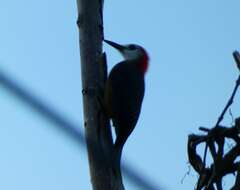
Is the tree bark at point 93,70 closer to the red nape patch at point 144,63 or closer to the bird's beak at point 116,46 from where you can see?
the red nape patch at point 144,63

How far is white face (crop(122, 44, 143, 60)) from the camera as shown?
22.7 feet

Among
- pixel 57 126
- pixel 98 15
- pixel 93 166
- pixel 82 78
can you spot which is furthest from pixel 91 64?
pixel 57 126

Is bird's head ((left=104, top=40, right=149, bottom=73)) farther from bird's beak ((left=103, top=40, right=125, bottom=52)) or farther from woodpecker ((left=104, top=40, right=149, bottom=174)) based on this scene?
woodpecker ((left=104, top=40, right=149, bottom=174))

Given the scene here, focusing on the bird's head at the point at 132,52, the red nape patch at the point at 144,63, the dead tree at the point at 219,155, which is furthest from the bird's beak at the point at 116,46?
the dead tree at the point at 219,155

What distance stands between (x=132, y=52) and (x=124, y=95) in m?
1.55

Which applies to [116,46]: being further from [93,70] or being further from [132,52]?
[93,70]

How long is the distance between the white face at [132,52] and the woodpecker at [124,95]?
0.32m

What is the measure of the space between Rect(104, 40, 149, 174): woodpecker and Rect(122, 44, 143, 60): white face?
1.06 feet

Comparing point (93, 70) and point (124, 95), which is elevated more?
point (93, 70)

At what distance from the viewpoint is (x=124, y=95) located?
557 cm

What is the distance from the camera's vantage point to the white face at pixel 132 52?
691 cm

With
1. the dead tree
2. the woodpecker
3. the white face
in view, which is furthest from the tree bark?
the white face

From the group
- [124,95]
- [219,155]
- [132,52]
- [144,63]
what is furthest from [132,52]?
[219,155]

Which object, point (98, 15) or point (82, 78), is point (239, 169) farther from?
point (98, 15)
